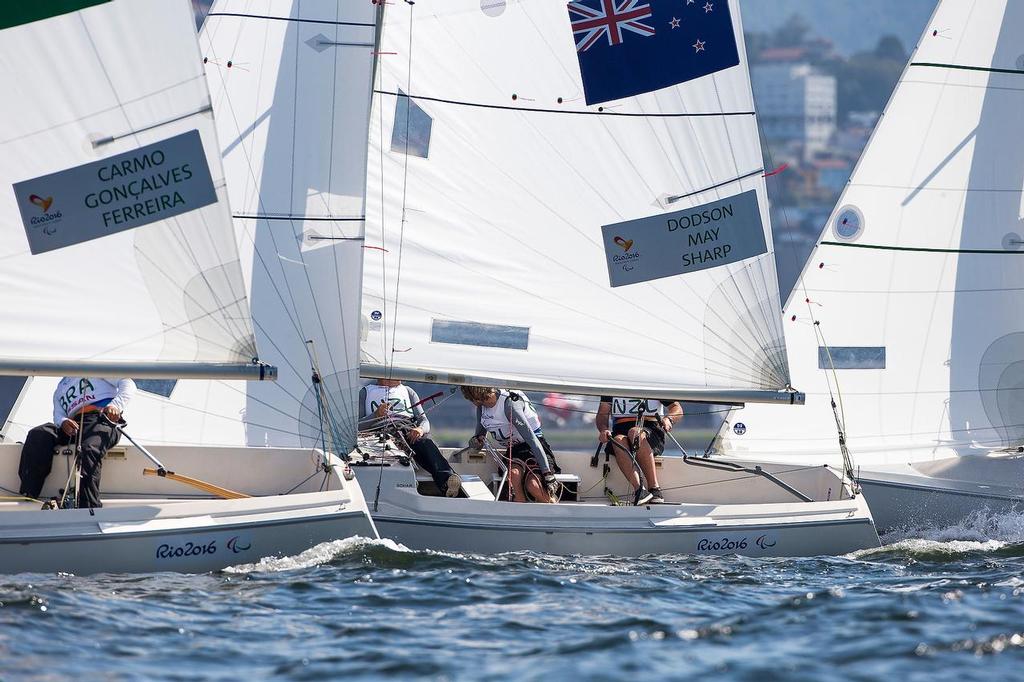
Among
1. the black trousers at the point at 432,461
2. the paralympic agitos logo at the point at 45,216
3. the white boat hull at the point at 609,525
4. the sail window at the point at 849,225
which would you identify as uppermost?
the sail window at the point at 849,225

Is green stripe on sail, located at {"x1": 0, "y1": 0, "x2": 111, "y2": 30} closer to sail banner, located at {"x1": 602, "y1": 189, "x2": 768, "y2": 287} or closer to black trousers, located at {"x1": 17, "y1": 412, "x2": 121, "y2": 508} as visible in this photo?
black trousers, located at {"x1": 17, "y1": 412, "x2": 121, "y2": 508}

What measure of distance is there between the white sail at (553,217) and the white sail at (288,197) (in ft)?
1.79

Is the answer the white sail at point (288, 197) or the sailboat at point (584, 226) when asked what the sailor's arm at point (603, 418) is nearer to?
the sailboat at point (584, 226)

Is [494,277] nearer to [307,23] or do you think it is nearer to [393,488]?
[393,488]

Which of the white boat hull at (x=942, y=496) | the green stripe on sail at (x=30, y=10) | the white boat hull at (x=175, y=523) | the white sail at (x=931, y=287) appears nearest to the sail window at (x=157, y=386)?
the white boat hull at (x=175, y=523)

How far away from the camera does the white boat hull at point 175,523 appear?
7.51 m

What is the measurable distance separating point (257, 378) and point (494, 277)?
2.12m

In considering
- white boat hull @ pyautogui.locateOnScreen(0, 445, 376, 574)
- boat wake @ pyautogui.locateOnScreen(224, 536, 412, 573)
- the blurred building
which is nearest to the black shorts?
white boat hull @ pyautogui.locateOnScreen(0, 445, 376, 574)

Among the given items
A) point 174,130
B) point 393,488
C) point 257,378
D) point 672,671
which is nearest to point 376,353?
point 393,488

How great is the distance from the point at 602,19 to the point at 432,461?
3.08 meters

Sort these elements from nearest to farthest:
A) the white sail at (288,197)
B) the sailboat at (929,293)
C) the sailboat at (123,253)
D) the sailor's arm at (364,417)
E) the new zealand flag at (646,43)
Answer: the sailboat at (123,253) < the white sail at (288,197) < the new zealand flag at (646,43) < the sailor's arm at (364,417) < the sailboat at (929,293)

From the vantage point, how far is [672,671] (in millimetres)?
5965

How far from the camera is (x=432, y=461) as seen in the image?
932cm

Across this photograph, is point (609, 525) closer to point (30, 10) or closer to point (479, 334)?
point (479, 334)
